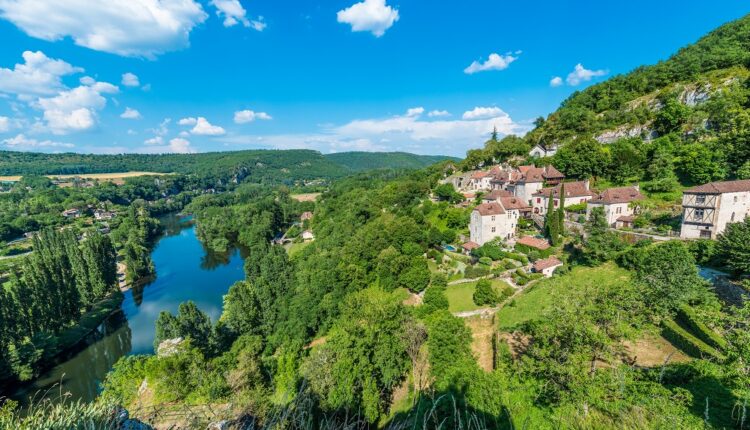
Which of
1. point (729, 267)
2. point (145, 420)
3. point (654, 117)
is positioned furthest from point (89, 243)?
point (654, 117)

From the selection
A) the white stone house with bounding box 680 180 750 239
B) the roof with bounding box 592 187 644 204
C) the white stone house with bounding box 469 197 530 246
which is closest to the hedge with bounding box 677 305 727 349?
the white stone house with bounding box 680 180 750 239

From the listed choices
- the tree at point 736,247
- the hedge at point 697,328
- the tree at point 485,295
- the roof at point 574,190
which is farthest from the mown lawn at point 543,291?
the roof at point 574,190

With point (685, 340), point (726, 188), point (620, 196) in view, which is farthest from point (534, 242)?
point (685, 340)

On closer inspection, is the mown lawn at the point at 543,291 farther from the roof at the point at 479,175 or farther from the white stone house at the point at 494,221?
the roof at the point at 479,175

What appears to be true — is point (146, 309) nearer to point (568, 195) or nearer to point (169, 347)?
point (169, 347)

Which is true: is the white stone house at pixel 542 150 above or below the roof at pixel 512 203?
above

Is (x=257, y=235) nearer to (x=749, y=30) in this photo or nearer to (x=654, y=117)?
(x=654, y=117)

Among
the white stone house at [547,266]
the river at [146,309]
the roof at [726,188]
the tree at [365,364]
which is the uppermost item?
the roof at [726,188]
